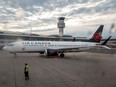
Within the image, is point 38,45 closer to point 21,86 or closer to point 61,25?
point 21,86

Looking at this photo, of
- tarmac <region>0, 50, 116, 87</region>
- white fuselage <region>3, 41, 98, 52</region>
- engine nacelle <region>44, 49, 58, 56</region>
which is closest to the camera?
tarmac <region>0, 50, 116, 87</region>

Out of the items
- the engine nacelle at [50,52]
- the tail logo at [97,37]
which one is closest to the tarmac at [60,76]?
the engine nacelle at [50,52]

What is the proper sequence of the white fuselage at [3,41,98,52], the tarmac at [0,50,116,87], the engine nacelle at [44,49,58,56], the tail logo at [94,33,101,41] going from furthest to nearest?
the tail logo at [94,33,101,41]
the engine nacelle at [44,49,58,56]
the white fuselage at [3,41,98,52]
the tarmac at [0,50,116,87]

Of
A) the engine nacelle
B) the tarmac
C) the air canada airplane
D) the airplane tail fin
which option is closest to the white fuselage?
the air canada airplane

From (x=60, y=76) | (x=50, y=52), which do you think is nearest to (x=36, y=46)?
(x=50, y=52)

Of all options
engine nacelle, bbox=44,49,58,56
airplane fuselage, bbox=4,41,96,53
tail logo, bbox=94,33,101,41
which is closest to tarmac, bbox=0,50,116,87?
airplane fuselage, bbox=4,41,96,53

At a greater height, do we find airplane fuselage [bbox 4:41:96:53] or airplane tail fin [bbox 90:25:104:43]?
airplane tail fin [bbox 90:25:104:43]

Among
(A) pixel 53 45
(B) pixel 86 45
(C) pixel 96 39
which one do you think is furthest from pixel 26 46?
(C) pixel 96 39

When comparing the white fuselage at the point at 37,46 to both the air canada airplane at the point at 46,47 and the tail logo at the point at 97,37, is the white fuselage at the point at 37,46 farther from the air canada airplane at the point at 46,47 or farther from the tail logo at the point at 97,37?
the tail logo at the point at 97,37

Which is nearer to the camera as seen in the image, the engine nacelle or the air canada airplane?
the air canada airplane

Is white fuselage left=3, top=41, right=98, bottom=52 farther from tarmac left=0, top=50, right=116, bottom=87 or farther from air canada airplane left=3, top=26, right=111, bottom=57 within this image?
tarmac left=0, top=50, right=116, bottom=87

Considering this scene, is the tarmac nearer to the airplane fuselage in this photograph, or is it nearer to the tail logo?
the airplane fuselage

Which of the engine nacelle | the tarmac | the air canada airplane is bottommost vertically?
the tarmac

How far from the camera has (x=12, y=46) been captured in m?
41.8
